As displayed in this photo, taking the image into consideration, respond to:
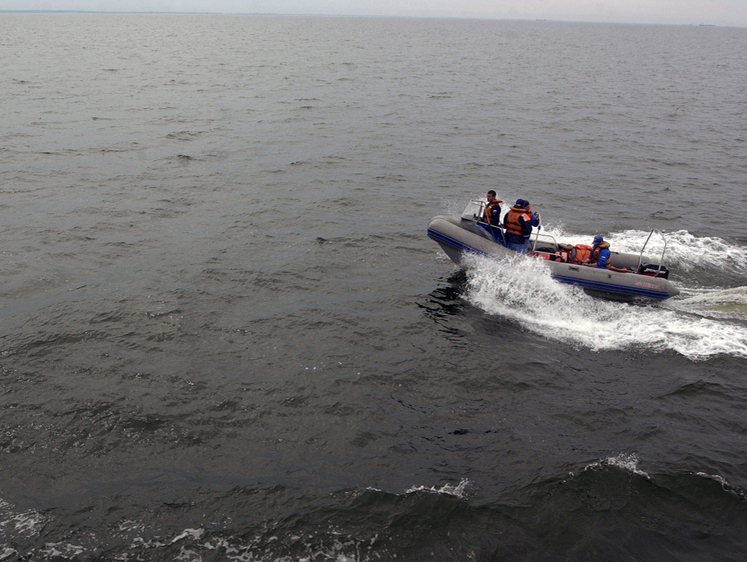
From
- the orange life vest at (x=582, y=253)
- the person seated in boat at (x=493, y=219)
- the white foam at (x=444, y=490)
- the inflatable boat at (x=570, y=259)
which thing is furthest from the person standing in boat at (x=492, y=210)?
the white foam at (x=444, y=490)

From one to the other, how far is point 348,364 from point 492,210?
6.06 m

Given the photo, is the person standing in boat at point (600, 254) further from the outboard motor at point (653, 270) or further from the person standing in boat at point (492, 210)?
the person standing in boat at point (492, 210)

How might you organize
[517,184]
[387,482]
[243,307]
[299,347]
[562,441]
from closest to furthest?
[387,482] < [562,441] < [299,347] < [243,307] < [517,184]

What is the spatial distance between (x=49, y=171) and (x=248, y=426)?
16.8 metres

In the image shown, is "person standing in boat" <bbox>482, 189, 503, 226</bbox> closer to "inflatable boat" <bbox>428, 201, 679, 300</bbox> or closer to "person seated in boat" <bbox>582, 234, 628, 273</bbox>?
"inflatable boat" <bbox>428, 201, 679, 300</bbox>

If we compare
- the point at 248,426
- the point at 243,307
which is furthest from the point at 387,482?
the point at 243,307

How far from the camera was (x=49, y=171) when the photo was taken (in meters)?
21.5

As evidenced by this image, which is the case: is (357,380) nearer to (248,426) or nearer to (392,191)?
(248,426)

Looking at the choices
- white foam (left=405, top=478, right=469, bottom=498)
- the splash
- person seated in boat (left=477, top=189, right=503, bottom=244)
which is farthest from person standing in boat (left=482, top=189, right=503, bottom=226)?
white foam (left=405, top=478, right=469, bottom=498)

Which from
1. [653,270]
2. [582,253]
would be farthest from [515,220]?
[653,270]

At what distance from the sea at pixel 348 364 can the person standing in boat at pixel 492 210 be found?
1.36 meters

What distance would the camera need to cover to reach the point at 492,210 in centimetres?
1488

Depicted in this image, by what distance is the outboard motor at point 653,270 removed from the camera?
1412 cm

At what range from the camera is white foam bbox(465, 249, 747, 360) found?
490 inches
